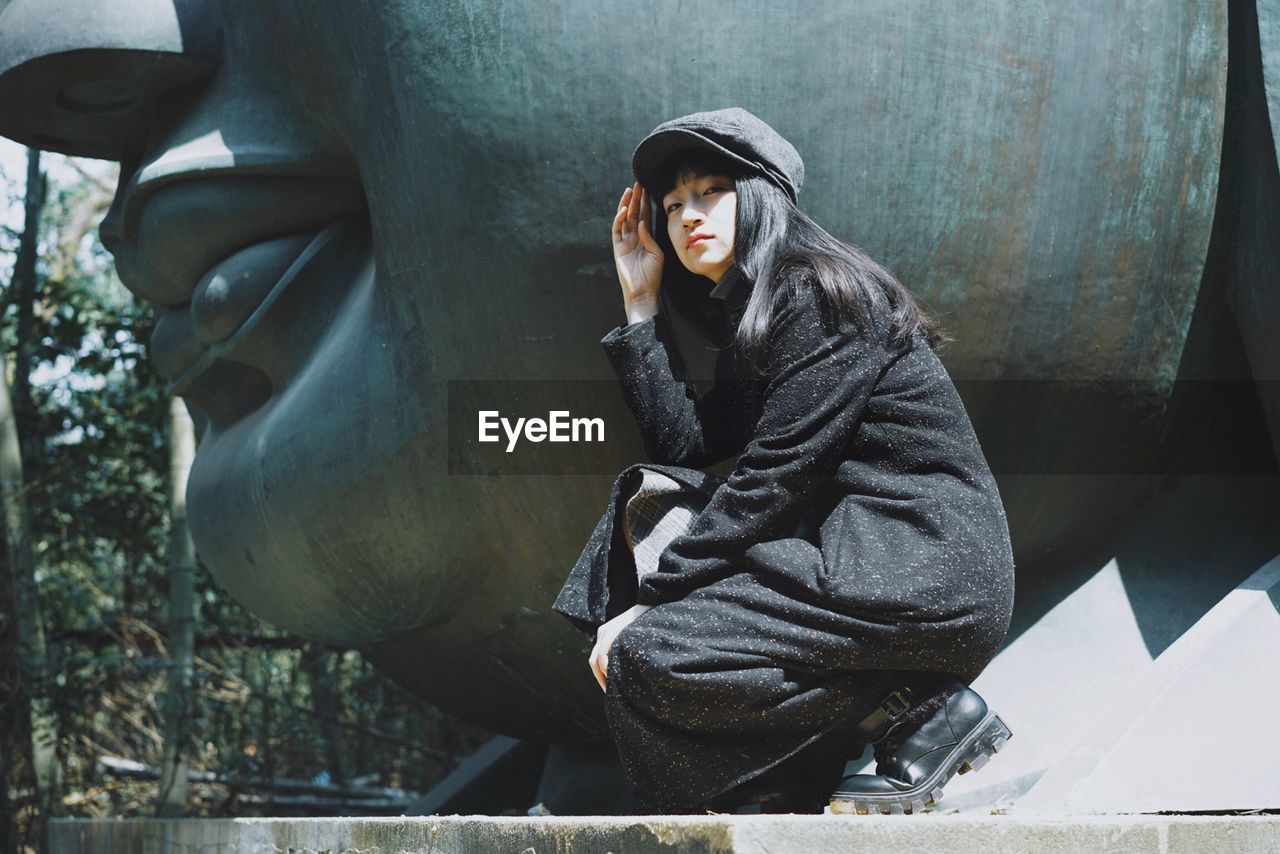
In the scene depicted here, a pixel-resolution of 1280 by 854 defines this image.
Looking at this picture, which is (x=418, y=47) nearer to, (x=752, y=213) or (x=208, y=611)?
(x=752, y=213)

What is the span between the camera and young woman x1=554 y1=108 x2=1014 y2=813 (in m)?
2.05

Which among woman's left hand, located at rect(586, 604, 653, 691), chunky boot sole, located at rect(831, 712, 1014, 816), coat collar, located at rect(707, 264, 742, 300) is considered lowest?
chunky boot sole, located at rect(831, 712, 1014, 816)

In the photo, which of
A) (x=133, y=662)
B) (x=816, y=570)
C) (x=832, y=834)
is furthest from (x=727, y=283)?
(x=133, y=662)

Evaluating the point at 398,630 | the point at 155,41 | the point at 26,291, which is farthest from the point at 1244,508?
the point at 26,291

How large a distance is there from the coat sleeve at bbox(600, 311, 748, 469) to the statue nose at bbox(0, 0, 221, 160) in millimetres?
1378

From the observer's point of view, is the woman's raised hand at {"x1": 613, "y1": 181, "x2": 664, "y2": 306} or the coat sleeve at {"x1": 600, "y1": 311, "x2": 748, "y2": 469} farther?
the woman's raised hand at {"x1": 613, "y1": 181, "x2": 664, "y2": 306}

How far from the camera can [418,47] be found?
110 inches

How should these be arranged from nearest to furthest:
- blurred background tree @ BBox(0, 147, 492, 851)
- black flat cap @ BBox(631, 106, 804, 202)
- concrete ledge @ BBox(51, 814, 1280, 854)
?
concrete ledge @ BBox(51, 814, 1280, 854), black flat cap @ BBox(631, 106, 804, 202), blurred background tree @ BBox(0, 147, 492, 851)

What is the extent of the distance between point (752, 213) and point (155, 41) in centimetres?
154

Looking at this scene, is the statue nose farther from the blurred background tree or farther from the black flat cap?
the blurred background tree

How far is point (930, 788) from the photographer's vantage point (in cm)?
209

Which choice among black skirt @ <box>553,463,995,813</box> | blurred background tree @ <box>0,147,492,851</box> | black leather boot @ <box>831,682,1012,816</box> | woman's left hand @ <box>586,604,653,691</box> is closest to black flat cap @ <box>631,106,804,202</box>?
black skirt @ <box>553,463,995,813</box>

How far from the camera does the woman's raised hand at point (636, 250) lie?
2.53 m

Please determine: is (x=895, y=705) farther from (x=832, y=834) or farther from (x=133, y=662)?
(x=133, y=662)
